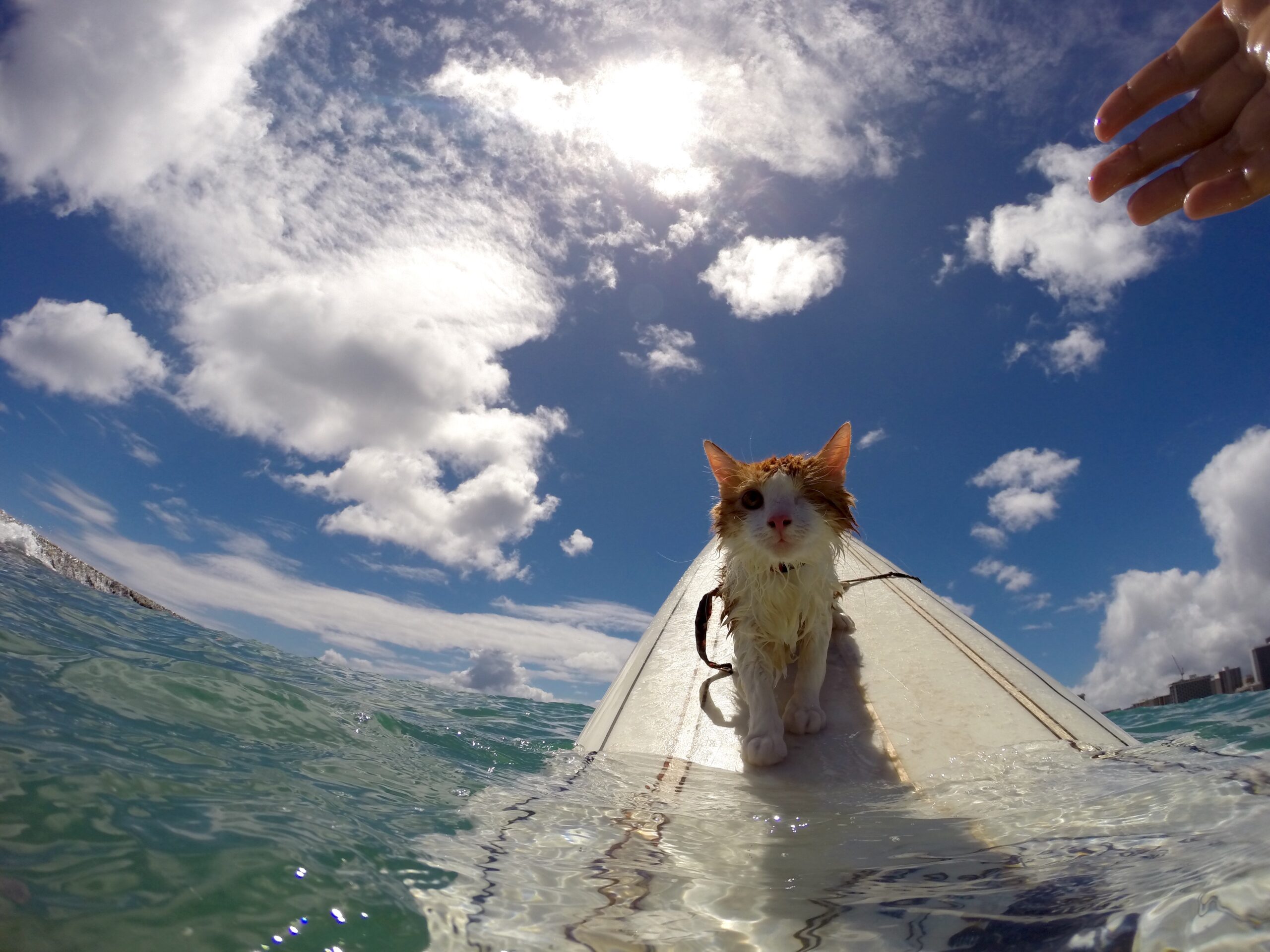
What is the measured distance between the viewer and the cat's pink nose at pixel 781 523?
2789mm

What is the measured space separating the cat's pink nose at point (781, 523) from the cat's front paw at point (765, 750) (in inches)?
33.8

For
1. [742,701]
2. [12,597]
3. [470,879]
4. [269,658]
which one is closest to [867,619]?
[742,701]

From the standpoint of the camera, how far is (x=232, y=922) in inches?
44.3

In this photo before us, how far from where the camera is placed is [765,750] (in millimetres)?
2711

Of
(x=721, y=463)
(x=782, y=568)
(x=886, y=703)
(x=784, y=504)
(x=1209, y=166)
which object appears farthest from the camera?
(x=886, y=703)

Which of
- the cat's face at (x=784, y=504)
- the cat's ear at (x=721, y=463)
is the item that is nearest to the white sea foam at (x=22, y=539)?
the cat's ear at (x=721, y=463)

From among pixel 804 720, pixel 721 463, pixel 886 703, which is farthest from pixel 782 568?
pixel 886 703

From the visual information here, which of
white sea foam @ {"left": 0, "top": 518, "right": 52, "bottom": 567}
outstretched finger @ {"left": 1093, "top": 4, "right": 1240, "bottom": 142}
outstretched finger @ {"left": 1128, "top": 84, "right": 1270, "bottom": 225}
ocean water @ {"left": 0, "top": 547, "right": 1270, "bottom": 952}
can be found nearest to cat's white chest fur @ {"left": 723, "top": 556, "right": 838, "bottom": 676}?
ocean water @ {"left": 0, "top": 547, "right": 1270, "bottom": 952}

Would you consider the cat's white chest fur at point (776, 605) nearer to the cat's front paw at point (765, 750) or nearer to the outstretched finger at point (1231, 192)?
the cat's front paw at point (765, 750)

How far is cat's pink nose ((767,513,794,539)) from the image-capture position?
2789 mm

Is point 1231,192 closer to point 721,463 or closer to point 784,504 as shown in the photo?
point 784,504

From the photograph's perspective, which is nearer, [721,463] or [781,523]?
[781,523]

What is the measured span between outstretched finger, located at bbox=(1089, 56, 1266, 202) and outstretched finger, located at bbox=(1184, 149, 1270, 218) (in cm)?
14

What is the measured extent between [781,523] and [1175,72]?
1.99m
